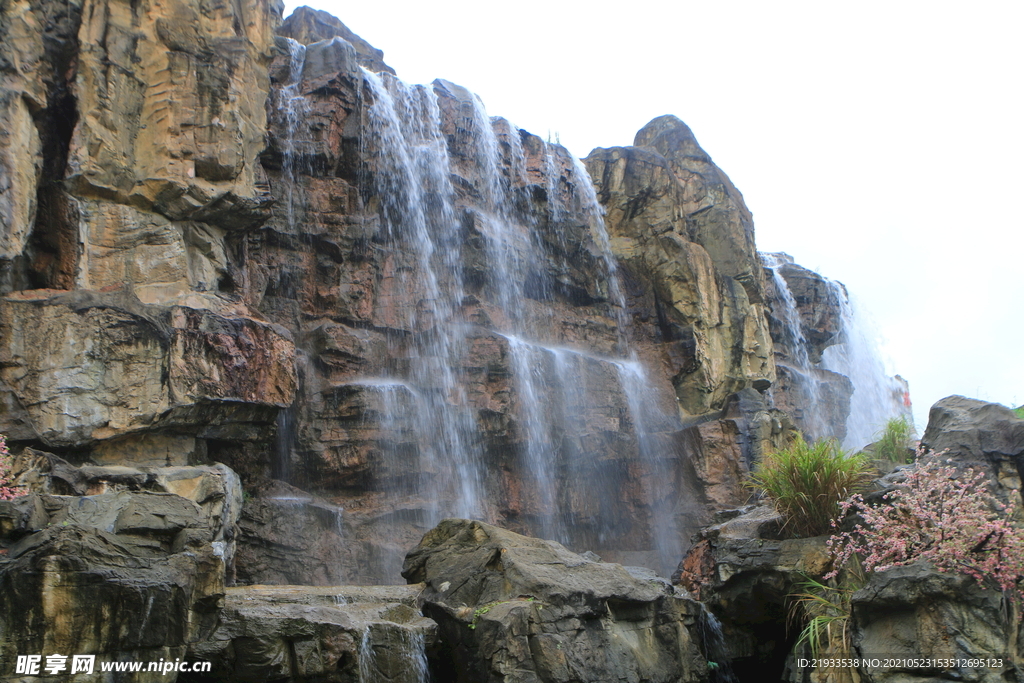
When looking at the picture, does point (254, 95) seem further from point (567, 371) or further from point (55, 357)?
point (567, 371)

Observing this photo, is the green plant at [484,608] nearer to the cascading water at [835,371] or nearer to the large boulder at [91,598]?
the large boulder at [91,598]


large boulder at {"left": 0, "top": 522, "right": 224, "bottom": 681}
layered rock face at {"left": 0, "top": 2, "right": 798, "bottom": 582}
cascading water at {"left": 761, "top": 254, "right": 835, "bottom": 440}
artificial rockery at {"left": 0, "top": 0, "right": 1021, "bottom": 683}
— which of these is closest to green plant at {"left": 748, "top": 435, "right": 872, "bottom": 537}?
artificial rockery at {"left": 0, "top": 0, "right": 1021, "bottom": 683}

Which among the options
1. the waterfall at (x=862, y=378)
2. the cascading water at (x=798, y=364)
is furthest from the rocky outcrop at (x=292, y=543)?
the waterfall at (x=862, y=378)

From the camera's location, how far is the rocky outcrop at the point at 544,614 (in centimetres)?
742

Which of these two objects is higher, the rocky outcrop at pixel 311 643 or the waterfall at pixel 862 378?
the waterfall at pixel 862 378

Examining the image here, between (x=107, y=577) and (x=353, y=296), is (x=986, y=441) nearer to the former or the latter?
(x=107, y=577)

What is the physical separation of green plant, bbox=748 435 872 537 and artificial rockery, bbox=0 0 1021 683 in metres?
0.62

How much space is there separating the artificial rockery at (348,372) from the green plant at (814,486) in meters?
0.62

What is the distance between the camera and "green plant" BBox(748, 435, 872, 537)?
9070 millimetres

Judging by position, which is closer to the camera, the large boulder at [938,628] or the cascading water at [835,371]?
the large boulder at [938,628]

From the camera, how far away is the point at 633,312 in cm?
2102

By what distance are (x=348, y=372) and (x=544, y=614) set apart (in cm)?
799

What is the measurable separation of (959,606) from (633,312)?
14415 millimetres

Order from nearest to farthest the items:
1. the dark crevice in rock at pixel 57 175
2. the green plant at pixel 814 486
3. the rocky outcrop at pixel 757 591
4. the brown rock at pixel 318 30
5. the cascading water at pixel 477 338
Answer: the rocky outcrop at pixel 757 591, the green plant at pixel 814 486, the dark crevice in rock at pixel 57 175, the cascading water at pixel 477 338, the brown rock at pixel 318 30
